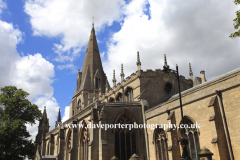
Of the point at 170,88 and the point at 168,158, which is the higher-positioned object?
the point at 170,88

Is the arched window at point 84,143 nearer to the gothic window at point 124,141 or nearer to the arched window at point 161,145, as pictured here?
the gothic window at point 124,141

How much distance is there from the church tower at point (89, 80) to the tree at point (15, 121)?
18.0m

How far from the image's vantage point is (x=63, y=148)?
32750mm

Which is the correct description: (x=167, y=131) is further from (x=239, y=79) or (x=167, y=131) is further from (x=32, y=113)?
(x=32, y=113)

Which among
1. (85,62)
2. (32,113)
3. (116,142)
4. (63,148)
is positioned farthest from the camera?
(85,62)

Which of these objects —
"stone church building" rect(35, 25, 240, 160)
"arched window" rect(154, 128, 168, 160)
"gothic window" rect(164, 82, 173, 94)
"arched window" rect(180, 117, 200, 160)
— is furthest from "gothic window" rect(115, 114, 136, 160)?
"gothic window" rect(164, 82, 173, 94)

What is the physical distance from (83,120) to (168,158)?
11.0 m

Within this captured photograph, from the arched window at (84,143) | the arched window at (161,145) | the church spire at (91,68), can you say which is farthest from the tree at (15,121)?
the church spire at (91,68)

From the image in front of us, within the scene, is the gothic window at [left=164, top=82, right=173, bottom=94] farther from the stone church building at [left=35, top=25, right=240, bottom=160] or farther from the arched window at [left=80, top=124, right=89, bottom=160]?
the arched window at [left=80, top=124, right=89, bottom=160]

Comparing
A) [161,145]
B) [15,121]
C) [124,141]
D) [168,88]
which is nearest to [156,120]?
[161,145]

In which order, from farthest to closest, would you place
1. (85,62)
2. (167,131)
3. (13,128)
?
(85,62) < (13,128) < (167,131)

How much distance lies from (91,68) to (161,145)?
34134 mm

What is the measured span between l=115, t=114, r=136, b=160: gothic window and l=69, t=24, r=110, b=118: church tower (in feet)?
75.2

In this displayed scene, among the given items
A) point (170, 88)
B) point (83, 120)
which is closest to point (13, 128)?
point (83, 120)
